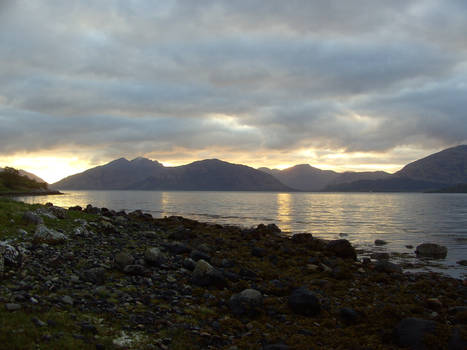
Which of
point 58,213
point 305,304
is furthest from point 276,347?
point 58,213

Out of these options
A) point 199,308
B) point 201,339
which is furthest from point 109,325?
point 199,308

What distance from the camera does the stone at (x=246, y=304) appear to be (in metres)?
11.7

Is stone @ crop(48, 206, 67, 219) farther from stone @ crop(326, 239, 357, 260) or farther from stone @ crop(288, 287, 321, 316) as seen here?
stone @ crop(326, 239, 357, 260)

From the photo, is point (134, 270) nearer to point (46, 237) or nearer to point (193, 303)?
point (193, 303)

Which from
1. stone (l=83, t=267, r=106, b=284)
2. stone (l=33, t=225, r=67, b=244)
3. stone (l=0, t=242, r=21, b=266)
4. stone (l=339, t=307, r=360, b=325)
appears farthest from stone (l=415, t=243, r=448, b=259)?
stone (l=0, t=242, r=21, b=266)

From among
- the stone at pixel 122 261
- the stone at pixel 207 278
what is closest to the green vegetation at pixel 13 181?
the stone at pixel 122 261

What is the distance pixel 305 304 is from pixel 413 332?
3.59m

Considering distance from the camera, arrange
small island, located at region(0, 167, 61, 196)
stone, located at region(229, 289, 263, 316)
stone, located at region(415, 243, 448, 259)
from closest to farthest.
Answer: stone, located at region(229, 289, 263, 316) < stone, located at region(415, 243, 448, 259) < small island, located at region(0, 167, 61, 196)

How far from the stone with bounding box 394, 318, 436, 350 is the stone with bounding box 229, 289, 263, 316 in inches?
183

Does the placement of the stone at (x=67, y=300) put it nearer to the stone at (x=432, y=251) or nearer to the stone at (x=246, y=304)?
the stone at (x=246, y=304)

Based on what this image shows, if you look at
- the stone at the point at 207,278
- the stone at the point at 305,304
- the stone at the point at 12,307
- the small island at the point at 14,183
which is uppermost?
the small island at the point at 14,183

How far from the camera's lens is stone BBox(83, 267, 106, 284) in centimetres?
1252

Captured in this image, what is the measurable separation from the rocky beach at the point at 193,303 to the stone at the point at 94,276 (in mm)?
39

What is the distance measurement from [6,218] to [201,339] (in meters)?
16.4
